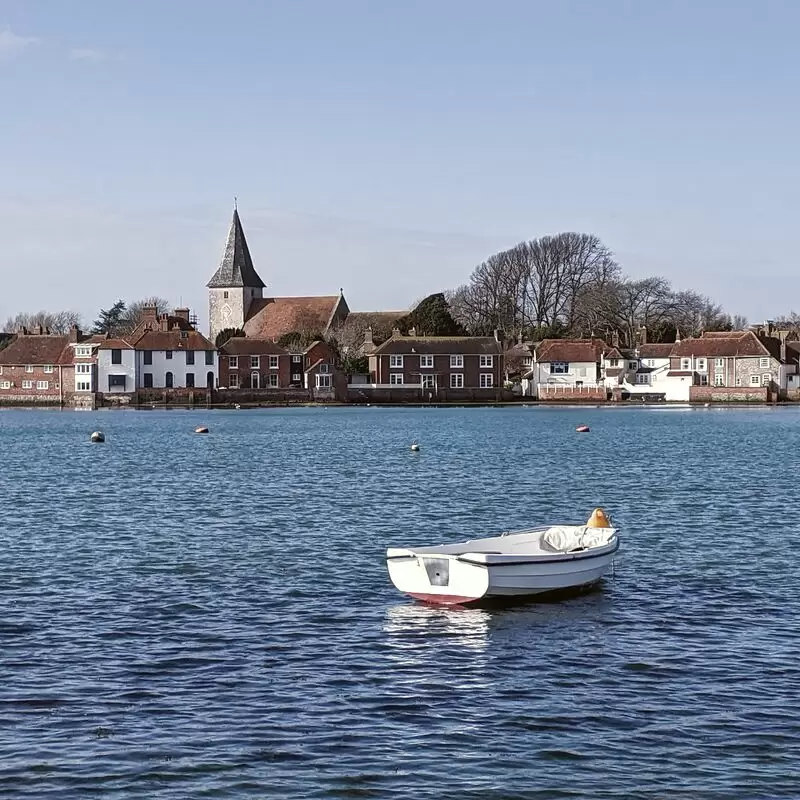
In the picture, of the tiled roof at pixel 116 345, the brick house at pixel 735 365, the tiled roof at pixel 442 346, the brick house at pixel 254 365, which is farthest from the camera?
the tiled roof at pixel 442 346

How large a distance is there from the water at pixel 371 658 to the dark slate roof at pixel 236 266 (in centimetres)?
14815

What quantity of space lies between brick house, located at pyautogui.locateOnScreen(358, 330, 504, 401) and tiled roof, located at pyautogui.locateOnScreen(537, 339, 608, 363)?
5.43m

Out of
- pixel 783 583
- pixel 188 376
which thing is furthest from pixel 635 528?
pixel 188 376

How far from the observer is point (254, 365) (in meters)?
154

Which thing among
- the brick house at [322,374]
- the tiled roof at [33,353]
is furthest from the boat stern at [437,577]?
the tiled roof at [33,353]

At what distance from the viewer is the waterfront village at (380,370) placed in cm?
14825

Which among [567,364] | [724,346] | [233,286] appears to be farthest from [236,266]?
[724,346]

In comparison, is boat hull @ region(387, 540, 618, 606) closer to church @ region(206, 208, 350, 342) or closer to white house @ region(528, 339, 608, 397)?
white house @ region(528, 339, 608, 397)

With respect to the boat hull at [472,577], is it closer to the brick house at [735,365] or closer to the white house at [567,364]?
the brick house at [735,365]

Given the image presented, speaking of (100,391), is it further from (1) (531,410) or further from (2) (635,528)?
(2) (635,528)

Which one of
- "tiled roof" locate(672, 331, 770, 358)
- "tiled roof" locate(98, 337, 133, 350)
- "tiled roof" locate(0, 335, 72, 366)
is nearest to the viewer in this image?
"tiled roof" locate(98, 337, 133, 350)

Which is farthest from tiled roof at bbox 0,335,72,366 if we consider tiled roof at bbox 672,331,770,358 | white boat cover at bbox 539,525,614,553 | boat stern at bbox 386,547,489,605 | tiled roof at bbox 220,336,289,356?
boat stern at bbox 386,547,489,605

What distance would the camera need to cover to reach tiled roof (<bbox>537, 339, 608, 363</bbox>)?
505 feet

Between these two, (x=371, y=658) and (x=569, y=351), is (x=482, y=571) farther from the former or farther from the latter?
(x=569, y=351)
